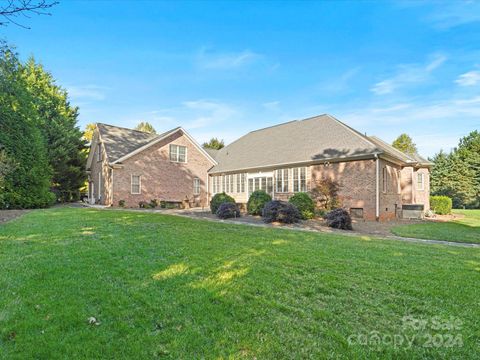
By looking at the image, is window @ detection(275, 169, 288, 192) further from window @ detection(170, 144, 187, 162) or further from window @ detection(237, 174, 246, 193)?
window @ detection(170, 144, 187, 162)

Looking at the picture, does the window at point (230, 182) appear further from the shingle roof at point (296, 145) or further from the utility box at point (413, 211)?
the utility box at point (413, 211)

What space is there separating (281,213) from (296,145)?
9.13 m

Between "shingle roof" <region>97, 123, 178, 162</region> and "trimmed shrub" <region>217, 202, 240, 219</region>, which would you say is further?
"shingle roof" <region>97, 123, 178, 162</region>

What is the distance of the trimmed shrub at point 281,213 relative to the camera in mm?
14242

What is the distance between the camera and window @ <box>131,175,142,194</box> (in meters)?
23.8

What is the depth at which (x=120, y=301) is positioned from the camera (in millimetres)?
3971

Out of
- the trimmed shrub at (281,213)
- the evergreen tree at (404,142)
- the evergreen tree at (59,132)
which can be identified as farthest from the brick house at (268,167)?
the evergreen tree at (404,142)

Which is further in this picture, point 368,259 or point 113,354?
point 368,259

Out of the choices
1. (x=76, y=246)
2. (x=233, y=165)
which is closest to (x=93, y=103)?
(x=233, y=165)

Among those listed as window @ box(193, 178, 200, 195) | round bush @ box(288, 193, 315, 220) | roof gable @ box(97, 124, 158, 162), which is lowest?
round bush @ box(288, 193, 315, 220)

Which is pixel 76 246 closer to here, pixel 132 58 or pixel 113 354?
pixel 113 354

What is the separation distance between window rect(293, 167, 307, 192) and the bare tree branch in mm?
17211

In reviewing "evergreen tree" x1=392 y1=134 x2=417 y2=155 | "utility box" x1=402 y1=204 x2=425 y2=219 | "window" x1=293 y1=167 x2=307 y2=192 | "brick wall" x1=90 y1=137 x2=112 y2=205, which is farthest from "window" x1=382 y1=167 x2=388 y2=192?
"evergreen tree" x1=392 y1=134 x2=417 y2=155

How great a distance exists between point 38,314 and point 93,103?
2724 centimetres
